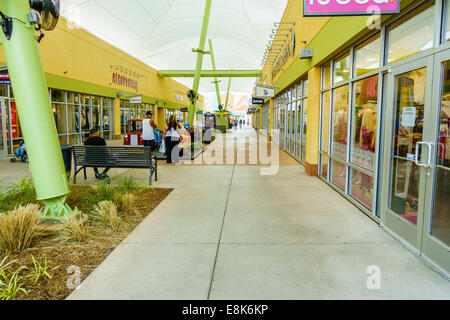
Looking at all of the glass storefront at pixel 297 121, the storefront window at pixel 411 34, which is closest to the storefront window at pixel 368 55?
the storefront window at pixel 411 34

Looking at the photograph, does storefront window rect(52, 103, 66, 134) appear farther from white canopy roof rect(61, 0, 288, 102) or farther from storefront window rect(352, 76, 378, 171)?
storefront window rect(352, 76, 378, 171)

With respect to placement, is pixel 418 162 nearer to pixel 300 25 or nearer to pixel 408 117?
pixel 408 117

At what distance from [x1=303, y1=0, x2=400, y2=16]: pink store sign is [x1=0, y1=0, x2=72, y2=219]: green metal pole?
151 inches

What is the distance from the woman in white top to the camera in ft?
37.4

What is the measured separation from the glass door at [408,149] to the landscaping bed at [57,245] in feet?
12.2

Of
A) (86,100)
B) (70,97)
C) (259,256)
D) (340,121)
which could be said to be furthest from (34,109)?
(86,100)

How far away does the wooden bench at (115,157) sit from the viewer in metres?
8.04

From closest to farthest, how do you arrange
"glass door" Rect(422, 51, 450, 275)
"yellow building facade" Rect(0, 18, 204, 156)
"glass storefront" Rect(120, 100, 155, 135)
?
1. "glass door" Rect(422, 51, 450, 275)
2. "yellow building facade" Rect(0, 18, 204, 156)
3. "glass storefront" Rect(120, 100, 155, 135)

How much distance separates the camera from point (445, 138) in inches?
136

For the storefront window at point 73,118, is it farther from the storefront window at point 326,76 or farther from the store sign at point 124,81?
the storefront window at point 326,76

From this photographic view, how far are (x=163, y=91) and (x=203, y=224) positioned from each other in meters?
33.0

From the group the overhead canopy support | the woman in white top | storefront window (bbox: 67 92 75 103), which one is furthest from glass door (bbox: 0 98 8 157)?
the overhead canopy support

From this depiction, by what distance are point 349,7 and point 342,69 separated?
323 centimetres
